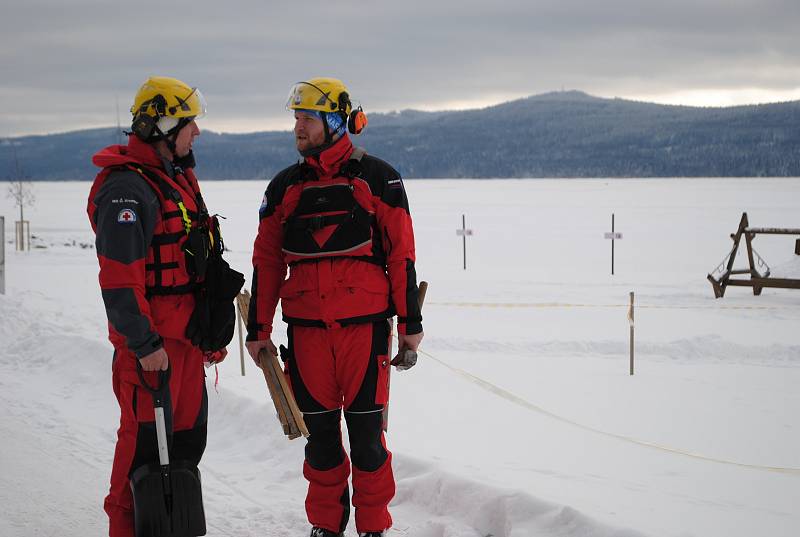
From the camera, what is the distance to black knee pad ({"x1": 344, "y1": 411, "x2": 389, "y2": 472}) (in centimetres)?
381

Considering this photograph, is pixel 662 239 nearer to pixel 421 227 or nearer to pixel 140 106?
pixel 421 227

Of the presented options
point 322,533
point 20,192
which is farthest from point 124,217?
point 20,192

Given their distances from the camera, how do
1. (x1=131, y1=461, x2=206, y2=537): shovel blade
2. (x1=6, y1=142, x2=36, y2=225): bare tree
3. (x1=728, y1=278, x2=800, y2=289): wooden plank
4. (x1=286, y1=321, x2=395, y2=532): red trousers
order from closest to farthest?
(x1=131, y1=461, x2=206, y2=537): shovel blade → (x1=286, y1=321, x2=395, y2=532): red trousers → (x1=728, y1=278, x2=800, y2=289): wooden plank → (x1=6, y1=142, x2=36, y2=225): bare tree

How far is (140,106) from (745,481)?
156 inches

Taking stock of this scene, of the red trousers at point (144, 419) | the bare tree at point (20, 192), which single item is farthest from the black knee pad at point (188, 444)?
the bare tree at point (20, 192)

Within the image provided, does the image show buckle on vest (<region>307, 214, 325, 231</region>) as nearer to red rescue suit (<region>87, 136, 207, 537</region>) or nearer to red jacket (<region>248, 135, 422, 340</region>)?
red jacket (<region>248, 135, 422, 340</region>)

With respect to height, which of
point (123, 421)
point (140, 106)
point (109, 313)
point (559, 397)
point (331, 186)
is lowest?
point (559, 397)

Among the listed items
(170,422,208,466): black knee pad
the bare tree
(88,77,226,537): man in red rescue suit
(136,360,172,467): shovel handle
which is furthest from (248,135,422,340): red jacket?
the bare tree

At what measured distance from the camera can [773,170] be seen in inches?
6235

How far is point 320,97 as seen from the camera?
12.4ft

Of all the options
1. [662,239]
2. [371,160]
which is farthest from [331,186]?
[662,239]

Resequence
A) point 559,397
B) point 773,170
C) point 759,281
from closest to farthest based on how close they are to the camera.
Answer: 1. point 559,397
2. point 759,281
3. point 773,170

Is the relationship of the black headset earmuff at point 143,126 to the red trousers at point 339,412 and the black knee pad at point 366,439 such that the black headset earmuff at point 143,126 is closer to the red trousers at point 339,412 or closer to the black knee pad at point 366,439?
the red trousers at point 339,412

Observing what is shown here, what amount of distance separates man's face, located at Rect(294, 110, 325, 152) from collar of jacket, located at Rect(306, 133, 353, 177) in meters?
0.06
